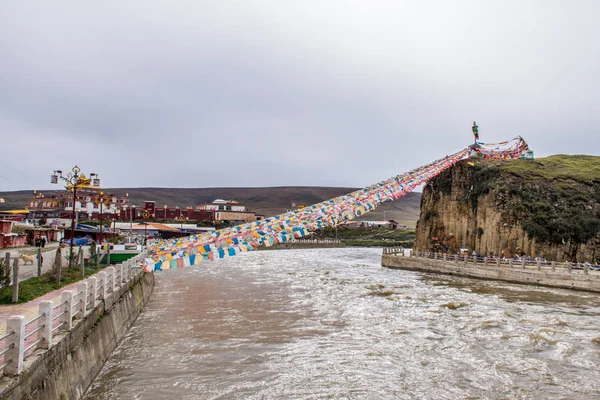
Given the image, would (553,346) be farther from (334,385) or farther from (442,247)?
(442,247)

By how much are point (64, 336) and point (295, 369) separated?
5420 mm

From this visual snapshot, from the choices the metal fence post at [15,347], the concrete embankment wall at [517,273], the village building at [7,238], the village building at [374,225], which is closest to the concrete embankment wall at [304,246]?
the village building at [374,225]

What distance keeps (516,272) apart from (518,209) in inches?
398

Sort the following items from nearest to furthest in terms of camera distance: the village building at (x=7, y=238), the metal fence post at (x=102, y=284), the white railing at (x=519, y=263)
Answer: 1. the metal fence post at (x=102, y=284)
2. the white railing at (x=519, y=263)
3. the village building at (x=7, y=238)

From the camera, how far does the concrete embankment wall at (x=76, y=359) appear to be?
6.14 metres

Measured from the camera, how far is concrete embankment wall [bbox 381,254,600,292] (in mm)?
24453

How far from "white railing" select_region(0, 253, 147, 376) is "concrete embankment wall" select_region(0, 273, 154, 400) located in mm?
167

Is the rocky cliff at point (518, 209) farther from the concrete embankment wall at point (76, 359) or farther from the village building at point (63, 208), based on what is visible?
the village building at point (63, 208)

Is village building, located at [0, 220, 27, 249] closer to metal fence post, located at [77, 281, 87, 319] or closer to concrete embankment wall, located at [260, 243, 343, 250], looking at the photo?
metal fence post, located at [77, 281, 87, 319]

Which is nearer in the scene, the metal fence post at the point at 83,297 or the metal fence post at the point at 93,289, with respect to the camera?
the metal fence post at the point at 83,297

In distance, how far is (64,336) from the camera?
25.5 feet

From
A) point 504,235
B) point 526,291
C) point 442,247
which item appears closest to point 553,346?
point 526,291

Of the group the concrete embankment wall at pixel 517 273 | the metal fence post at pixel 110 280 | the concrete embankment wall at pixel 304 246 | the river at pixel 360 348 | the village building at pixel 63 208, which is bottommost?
the concrete embankment wall at pixel 304 246

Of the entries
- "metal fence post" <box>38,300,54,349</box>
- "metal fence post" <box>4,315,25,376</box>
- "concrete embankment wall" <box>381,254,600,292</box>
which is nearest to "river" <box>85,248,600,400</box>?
"concrete embankment wall" <box>381,254,600,292</box>
